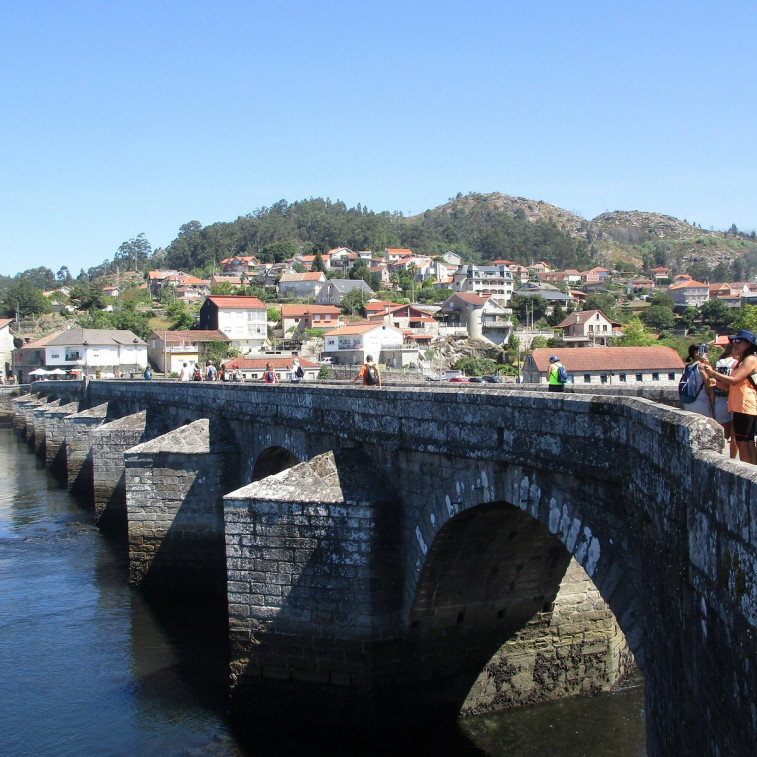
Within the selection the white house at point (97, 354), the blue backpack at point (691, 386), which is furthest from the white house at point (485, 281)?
the blue backpack at point (691, 386)

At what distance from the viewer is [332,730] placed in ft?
37.5

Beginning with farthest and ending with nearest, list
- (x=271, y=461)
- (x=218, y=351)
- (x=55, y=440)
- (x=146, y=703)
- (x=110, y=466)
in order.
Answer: (x=218, y=351) < (x=55, y=440) < (x=110, y=466) < (x=271, y=461) < (x=146, y=703)

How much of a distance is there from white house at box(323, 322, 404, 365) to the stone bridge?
4815 cm

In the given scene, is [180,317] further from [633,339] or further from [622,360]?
[622,360]

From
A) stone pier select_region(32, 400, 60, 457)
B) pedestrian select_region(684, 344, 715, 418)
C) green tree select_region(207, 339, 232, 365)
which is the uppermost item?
pedestrian select_region(684, 344, 715, 418)

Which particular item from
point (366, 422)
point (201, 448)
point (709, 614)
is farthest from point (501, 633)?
point (201, 448)

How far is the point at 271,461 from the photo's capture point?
61.8 feet

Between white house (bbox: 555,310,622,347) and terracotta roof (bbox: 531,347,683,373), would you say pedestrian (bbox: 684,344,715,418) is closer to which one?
terracotta roof (bbox: 531,347,683,373)

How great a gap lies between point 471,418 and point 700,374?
294 cm

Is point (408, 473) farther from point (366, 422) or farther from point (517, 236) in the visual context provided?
point (517, 236)

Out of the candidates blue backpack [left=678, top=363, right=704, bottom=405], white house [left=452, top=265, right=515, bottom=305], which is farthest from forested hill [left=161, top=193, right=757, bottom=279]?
blue backpack [left=678, top=363, right=704, bottom=405]

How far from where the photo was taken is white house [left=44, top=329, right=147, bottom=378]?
242 feet

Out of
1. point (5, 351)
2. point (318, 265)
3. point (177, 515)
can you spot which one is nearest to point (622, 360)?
point (177, 515)

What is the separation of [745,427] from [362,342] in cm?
6258
